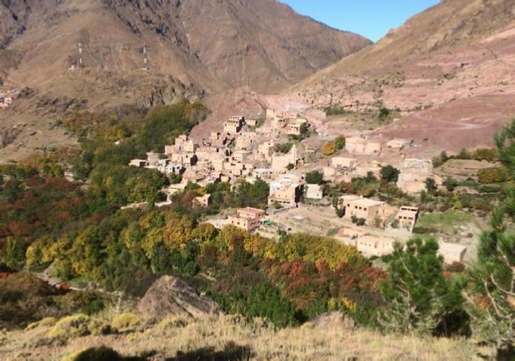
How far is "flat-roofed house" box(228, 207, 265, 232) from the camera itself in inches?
929

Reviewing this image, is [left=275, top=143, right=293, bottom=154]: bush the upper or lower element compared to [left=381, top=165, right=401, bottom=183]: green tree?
upper

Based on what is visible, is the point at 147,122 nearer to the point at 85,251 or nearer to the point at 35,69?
the point at 85,251

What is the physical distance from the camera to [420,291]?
27.2 ft

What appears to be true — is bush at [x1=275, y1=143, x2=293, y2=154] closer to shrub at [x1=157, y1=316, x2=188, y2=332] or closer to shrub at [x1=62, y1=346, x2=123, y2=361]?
shrub at [x1=157, y1=316, x2=188, y2=332]

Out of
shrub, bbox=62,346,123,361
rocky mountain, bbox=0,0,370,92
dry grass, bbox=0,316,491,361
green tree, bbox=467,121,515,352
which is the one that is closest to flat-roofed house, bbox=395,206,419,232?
dry grass, bbox=0,316,491,361

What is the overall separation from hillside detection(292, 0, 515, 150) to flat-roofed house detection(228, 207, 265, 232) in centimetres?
1437

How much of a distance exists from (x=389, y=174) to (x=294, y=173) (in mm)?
5913

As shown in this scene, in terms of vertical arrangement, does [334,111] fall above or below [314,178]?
above

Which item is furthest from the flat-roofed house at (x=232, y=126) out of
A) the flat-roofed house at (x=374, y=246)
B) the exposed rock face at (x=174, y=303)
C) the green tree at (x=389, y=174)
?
the exposed rock face at (x=174, y=303)

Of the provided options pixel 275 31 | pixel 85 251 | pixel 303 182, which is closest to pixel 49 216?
pixel 85 251

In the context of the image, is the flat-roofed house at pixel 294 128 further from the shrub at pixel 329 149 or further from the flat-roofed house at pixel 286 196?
the flat-roofed house at pixel 286 196

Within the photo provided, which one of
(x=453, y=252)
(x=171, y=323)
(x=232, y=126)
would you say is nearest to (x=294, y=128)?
(x=232, y=126)

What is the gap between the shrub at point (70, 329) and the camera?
24.4 ft

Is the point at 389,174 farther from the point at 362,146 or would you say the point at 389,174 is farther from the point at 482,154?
the point at 482,154
